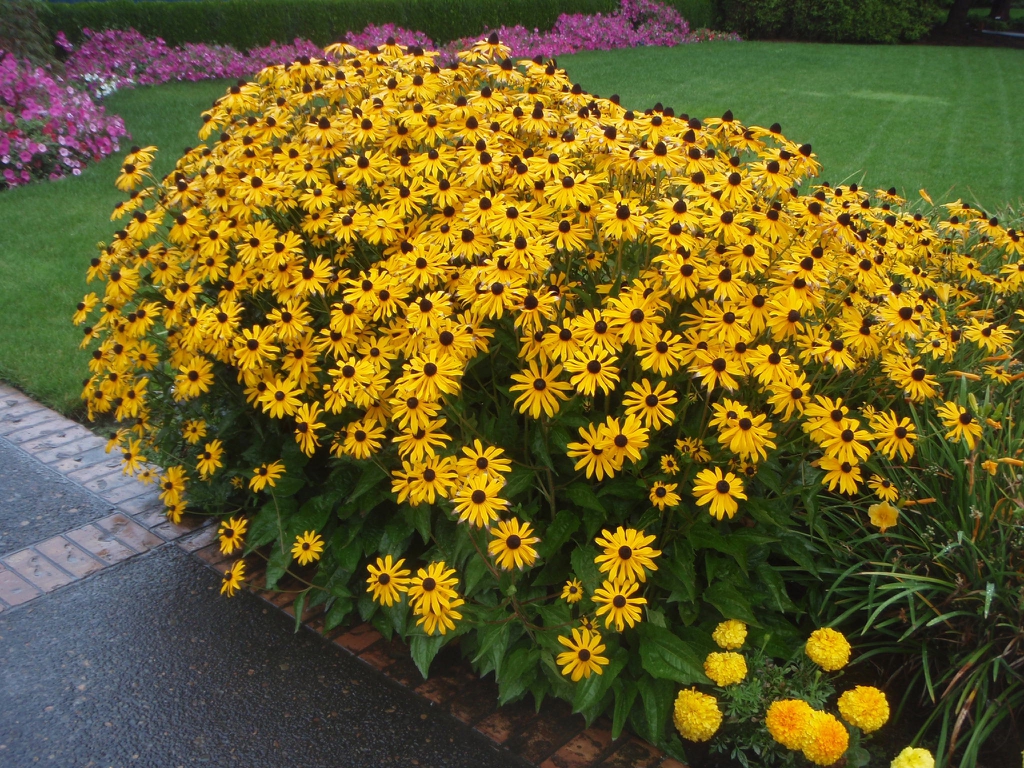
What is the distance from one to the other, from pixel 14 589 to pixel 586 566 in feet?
7.64

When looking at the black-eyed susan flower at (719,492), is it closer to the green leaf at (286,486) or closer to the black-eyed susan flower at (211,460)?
the green leaf at (286,486)

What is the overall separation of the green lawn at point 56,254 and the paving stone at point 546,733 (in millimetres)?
3361

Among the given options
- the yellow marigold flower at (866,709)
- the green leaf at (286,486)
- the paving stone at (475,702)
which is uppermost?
the green leaf at (286,486)

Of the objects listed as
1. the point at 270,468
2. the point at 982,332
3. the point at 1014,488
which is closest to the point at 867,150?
the point at 982,332

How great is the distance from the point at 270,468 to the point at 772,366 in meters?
1.69

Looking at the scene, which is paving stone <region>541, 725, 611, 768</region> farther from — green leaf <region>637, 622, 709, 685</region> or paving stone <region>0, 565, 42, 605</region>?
paving stone <region>0, 565, 42, 605</region>

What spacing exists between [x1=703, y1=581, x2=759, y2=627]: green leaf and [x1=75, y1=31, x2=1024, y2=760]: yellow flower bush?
0.01 m

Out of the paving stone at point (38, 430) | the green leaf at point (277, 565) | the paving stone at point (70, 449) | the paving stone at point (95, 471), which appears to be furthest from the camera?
the paving stone at point (38, 430)

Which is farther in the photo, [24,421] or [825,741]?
[24,421]

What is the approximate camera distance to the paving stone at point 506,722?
106 inches

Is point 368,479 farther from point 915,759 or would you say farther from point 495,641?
point 915,759

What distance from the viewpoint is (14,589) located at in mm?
3416

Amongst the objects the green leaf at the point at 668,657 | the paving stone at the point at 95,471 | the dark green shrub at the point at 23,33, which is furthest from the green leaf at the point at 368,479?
the dark green shrub at the point at 23,33

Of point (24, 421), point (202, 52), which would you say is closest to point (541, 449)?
point (24, 421)
